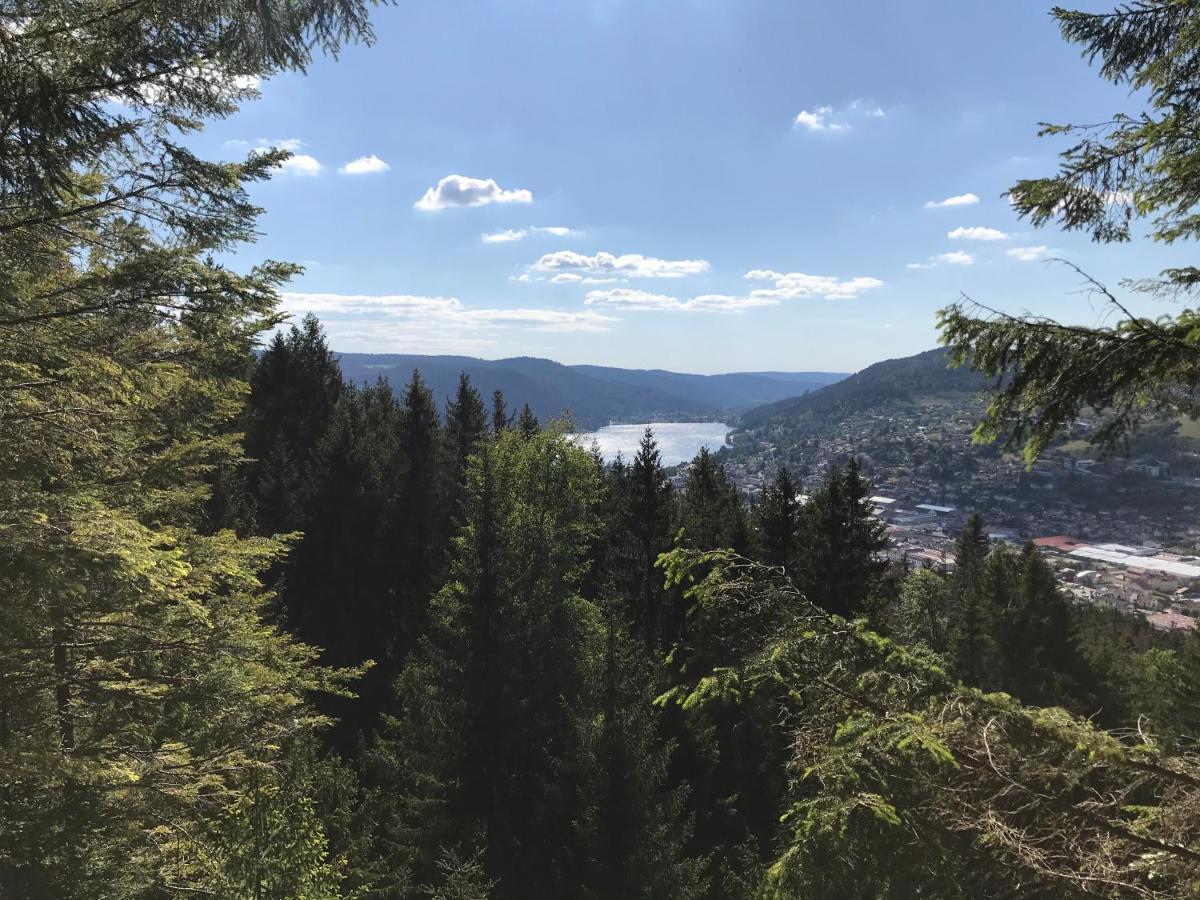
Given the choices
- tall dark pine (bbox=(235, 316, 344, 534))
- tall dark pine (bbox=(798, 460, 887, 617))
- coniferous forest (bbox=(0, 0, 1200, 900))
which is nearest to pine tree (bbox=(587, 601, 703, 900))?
coniferous forest (bbox=(0, 0, 1200, 900))

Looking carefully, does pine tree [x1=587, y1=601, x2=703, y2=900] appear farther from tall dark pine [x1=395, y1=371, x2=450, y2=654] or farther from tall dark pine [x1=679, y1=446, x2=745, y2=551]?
tall dark pine [x1=395, y1=371, x2=450, y2=654]

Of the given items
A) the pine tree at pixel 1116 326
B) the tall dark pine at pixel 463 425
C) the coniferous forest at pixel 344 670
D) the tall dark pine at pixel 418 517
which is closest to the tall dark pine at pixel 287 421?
the tall dark pine at pixel 418 517

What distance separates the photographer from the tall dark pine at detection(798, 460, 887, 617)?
64.7 feet

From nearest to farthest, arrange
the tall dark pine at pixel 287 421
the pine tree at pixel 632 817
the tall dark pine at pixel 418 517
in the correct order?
the pine tree at pixel 632 817, the tall dark pine at pixel 418 517, the tall dark pine at pixel 287 421

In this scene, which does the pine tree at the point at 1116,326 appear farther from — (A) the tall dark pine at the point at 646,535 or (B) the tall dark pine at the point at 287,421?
(B) the tall dark pine at the point at 287,421

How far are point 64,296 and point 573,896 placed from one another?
37.2 ft

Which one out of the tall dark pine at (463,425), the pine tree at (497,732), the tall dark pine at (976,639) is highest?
the tall dark pine at (463,425)

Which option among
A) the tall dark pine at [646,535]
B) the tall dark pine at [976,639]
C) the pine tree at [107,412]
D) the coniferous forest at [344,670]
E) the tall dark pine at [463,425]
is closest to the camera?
the coniferous forest at [344,670]

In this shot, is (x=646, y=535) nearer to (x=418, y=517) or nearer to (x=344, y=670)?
(x=418, y=517)

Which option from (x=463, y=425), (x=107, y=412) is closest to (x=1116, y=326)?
(x=107, y=412)

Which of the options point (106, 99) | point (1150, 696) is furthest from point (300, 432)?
point (1150, 696)

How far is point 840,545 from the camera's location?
20.4 metres

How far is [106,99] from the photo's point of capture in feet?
14.3

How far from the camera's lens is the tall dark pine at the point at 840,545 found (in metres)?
19.7
